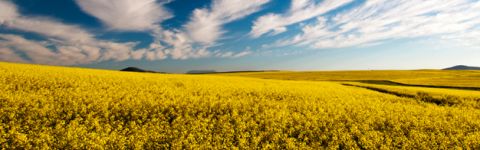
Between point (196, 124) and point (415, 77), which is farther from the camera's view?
point (415, 77)

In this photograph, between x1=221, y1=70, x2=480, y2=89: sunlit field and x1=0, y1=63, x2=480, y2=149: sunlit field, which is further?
x1=221, y1=70, x2=480, y2=89: sunlit field

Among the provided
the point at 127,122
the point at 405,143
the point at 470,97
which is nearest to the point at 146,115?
the point at 127,122

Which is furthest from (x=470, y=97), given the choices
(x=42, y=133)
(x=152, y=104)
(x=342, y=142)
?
(x=42, y=133)

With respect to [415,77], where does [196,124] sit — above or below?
above

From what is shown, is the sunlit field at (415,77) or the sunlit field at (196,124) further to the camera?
the sunlit field at (415,77)

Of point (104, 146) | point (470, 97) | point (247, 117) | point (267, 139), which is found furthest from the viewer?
point (470, 97)

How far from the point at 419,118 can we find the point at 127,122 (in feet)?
46.8

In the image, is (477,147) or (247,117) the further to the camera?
(247,117)

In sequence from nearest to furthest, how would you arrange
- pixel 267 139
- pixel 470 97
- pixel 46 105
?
pixel 267 139
pixel 46 105
pixel 470 97

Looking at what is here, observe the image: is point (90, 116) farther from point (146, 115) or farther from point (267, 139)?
point (267, 139)

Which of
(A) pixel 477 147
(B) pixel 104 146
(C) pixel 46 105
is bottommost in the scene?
(A) pixel 477 147

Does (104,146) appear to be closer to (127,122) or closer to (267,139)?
(127,122)

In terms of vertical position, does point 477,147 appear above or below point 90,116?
below

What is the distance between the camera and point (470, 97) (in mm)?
22953
